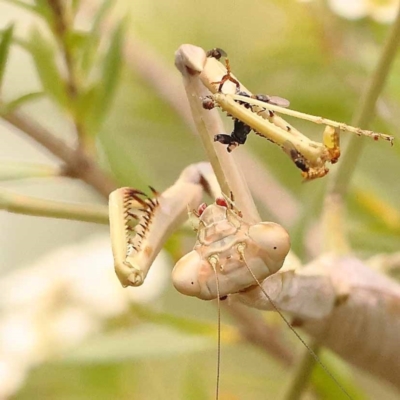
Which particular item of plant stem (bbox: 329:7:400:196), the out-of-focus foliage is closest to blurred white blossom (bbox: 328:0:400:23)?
the out-of-focus foliage

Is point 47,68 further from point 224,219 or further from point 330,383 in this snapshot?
point 330,383

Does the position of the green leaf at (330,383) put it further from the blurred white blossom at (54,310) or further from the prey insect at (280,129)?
the prey insect at (280,129)

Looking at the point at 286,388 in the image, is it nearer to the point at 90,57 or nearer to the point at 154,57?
the point at 90,57

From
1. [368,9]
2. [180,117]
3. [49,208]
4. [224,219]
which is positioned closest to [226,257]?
[224,219]

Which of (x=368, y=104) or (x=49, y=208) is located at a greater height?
(x=368, y=104)

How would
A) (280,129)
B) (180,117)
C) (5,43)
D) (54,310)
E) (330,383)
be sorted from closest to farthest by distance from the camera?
1. (280,129)
2. (5,43)
3. (330,383)
4. (54,310)
5. (180,117)

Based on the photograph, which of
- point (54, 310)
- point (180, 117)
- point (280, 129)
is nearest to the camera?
Result: point (280, 129)

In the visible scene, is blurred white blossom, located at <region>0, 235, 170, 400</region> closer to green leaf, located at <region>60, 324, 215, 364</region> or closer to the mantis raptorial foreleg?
green leaf, located at <region>60, 324, 215, 364</region>
